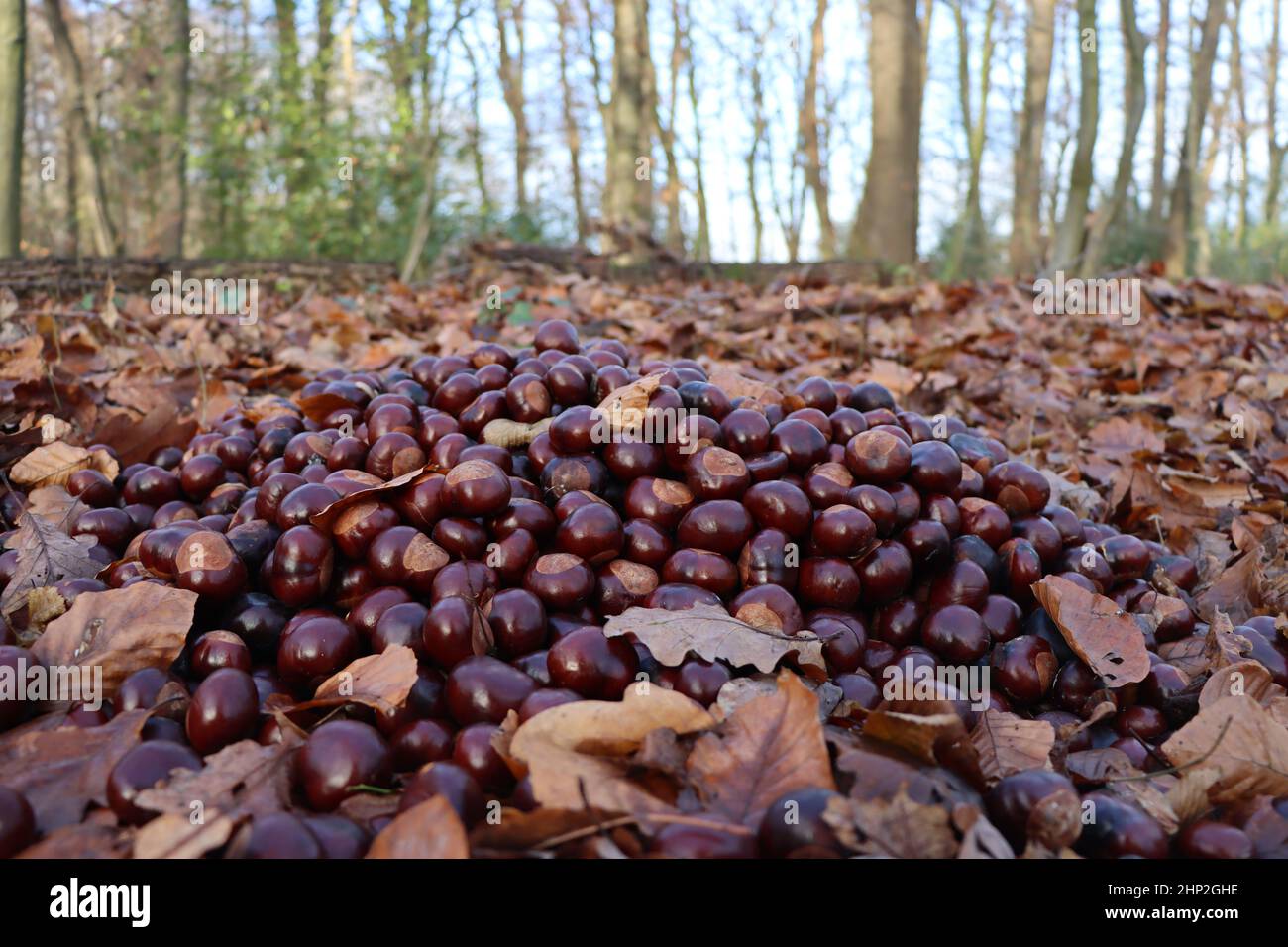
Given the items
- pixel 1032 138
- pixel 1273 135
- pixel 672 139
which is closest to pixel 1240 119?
pixel 1273 135

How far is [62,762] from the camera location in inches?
54.2

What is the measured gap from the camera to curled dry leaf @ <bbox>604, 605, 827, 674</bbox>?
1.60m

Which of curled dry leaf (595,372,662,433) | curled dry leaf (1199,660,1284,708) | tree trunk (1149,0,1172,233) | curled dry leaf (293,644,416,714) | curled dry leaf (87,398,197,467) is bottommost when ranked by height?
curled dry leaf (1199,660,1284,708)

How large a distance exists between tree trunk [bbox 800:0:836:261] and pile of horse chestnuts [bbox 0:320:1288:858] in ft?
49.6

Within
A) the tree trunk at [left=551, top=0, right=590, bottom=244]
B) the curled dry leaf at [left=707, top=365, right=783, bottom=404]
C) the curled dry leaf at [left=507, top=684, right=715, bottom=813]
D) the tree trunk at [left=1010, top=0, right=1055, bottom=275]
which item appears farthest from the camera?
the tree trunk at [left=551, top=0, right=590, bottom=244]

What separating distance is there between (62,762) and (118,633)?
306mm

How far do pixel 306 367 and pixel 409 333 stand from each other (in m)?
1.19

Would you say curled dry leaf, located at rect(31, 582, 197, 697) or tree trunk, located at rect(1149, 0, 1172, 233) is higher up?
tree trunk, located at rect(1149, 0, 1172, 233)

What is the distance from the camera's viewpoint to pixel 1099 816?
130cm

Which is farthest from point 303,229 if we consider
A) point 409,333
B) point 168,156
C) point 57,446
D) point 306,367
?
point 57,446

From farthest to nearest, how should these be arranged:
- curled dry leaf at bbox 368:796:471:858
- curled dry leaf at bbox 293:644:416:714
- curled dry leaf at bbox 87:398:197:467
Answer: curled dry leaf at bbox 87:398:197:467 < curled dry leaf at bbox 293:644:416:714 < curled dry leaf at bbox 368:796:471:858

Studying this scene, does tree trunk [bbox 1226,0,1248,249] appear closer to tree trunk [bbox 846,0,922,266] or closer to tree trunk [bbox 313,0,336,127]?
tree trunk [bbox 846,0,922,266]

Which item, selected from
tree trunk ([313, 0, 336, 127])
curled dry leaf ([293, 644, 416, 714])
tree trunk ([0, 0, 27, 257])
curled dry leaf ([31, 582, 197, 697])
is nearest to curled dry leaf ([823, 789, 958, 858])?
curled dry leaf ([293, 644, 416, 714])
